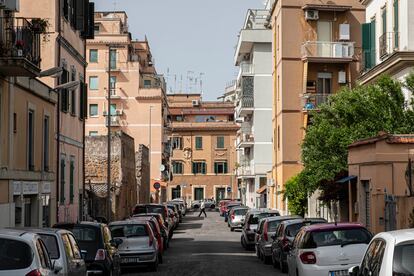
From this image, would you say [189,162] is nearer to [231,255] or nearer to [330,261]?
[231,255]

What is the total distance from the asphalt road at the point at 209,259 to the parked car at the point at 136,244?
395 mm

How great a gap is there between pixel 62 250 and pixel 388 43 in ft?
65.7

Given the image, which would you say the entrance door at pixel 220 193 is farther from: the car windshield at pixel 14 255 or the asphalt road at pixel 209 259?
the car windshield at pixel 14 255

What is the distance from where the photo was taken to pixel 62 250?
14.6 meters

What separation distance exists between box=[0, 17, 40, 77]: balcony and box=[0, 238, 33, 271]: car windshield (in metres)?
12.3

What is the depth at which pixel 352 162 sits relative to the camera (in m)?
30.8

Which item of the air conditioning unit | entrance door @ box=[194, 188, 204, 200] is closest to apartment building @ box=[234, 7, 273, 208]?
the air conditioning unit

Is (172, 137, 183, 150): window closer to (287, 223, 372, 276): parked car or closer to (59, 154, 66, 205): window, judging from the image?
(59, 154, 66, 205): window

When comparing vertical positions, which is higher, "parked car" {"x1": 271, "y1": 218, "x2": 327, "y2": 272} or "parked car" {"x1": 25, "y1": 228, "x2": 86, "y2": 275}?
"parked car" {"x1": 25, "y1": 228, "x2": 86, "y2": 275}

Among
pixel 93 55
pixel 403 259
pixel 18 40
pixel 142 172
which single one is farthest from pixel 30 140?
pixel 93 55

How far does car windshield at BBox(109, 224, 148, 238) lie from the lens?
25.9m

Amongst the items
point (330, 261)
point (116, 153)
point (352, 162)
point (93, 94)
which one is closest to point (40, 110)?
point (352, 162)

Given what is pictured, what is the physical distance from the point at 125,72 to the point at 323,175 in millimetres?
59177

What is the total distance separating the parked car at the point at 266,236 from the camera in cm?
2875
